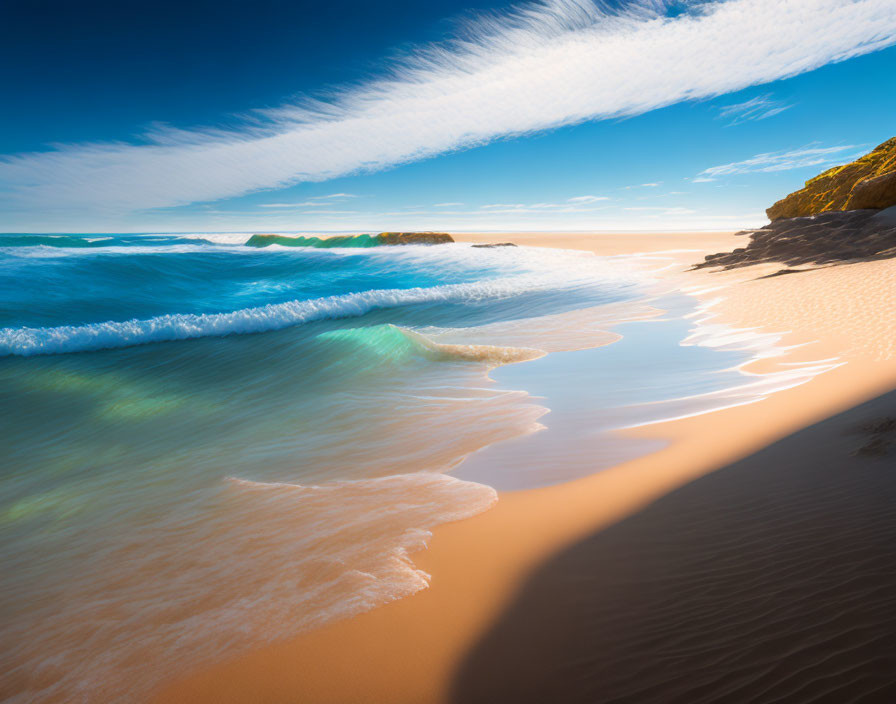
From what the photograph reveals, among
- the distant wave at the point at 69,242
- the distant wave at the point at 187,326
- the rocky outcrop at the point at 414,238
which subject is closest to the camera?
the distant wave at the point at 187,326

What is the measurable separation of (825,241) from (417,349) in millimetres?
16367

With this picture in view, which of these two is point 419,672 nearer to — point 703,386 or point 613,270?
point 703,386

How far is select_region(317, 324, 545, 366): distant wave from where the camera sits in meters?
8.66

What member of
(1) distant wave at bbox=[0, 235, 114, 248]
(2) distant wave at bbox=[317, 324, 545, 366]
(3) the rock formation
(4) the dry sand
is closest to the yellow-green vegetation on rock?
(3) the rock formation

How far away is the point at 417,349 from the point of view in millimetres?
9445

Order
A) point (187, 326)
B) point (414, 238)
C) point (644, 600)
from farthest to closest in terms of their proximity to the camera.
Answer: point (414, 238)
point (187, 326)
point (644, 600)

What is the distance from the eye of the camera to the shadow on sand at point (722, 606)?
6.10 feet

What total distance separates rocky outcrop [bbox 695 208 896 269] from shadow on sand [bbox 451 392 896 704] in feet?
51.1

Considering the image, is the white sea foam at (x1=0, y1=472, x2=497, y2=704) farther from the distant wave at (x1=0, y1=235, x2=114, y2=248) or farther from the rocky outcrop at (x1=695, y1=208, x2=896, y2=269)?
the distant wave at (x1=0, y1=235, x2=114, y2=248)

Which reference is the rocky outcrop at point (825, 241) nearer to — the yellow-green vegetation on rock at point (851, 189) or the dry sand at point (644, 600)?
the yellow-green vegetation on rock at point (851, 189)

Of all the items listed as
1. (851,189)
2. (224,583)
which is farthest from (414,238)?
(224,583)

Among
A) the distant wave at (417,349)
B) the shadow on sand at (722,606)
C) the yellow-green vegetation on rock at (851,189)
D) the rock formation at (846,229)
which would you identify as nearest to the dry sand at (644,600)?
the shadow on sand at (722,606)

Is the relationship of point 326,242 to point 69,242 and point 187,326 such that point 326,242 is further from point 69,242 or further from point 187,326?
point 187,326

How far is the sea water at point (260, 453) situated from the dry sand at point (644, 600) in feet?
0.80
